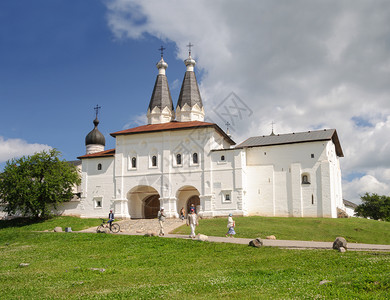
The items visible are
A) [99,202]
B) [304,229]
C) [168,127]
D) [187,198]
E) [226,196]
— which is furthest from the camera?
[187,198]

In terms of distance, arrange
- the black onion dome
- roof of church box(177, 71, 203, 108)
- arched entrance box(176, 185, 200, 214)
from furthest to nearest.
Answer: the black onion dome, roof of church box(177, 71, 203, 108), arched entrance box(176, 185, 200, 214)

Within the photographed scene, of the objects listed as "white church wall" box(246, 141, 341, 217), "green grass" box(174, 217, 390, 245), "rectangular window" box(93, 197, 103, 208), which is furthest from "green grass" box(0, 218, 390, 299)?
"white church wall" box(246, 141, 341, 217)

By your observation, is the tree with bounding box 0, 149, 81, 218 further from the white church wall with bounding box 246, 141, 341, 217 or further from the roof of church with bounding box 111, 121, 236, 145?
the white church wall with bounding box 246, 141, 341, 217

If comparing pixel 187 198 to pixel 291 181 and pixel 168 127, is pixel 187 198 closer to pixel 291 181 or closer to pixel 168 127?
pixel 168 127

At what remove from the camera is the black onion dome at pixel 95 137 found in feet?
142

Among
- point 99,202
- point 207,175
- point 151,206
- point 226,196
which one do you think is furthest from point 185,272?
point 151,206

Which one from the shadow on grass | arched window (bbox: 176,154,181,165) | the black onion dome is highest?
the black onion dome

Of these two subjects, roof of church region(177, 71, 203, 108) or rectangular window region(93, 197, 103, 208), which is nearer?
rectangular window region(93, 197, 103, 208)

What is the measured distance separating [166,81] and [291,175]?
14.5m

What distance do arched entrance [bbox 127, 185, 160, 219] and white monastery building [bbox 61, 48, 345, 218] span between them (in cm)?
8

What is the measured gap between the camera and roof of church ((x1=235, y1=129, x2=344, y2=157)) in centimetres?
3167

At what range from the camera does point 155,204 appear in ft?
116

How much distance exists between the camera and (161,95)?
123ft

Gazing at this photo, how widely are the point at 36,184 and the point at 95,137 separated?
40.6ft
